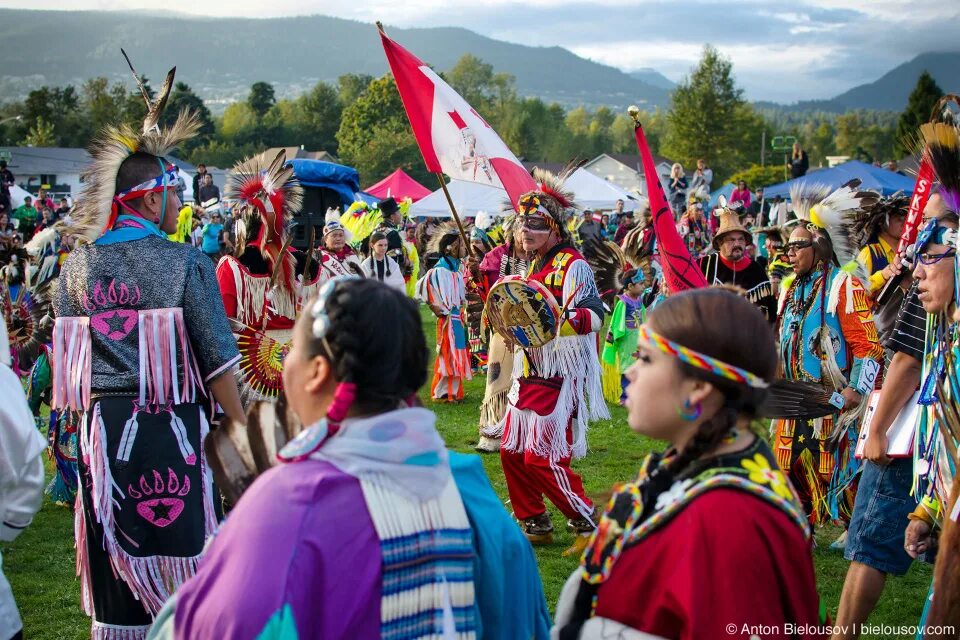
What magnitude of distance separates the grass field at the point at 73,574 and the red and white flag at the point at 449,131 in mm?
2088

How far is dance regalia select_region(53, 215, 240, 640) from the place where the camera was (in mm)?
3080

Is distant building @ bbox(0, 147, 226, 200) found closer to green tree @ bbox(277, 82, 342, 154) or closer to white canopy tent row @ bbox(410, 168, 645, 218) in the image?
green tree @ bbox(277, 82, 342, 154)

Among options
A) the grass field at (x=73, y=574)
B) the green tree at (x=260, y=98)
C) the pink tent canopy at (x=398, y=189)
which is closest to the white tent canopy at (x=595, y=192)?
the pink tent canopy at (x=398, y=189)

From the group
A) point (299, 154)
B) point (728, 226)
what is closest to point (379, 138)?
point (299, 154)

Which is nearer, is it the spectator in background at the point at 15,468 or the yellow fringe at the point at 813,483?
the spectator in background at the point at 15,468

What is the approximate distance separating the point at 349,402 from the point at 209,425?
185 cm

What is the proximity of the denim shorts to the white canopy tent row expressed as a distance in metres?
18.6

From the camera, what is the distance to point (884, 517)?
324 cm

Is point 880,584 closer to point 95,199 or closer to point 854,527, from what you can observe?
point 854,527

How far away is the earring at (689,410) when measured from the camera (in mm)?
1697

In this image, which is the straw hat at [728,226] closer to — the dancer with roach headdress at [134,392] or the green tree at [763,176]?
the dancer with roach headdress at [134,392]

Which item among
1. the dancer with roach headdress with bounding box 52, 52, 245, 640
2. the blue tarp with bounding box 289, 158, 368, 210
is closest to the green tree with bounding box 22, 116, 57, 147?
the blue tarp with bounding box 289, 158, 368, 210

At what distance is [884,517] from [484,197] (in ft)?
70.0

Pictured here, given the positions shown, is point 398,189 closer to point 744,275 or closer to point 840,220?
point 744,275
